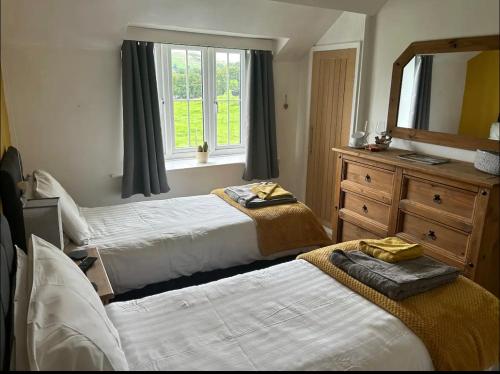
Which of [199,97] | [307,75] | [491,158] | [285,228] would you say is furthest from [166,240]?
[307,75]

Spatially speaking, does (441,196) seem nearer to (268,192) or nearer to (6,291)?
(268,192)

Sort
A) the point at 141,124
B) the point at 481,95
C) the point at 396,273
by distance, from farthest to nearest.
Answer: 1. the point at 141,124
2. the point at 481,95
3. the point at 396,273

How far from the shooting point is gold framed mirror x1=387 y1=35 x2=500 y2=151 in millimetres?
2018

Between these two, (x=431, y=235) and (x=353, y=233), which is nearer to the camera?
(x=431, y=235)

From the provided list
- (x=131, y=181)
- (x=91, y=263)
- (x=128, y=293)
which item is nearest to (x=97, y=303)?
(x=91, y=263)

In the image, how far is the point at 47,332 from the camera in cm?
103

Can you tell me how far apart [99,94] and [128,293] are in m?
1.67

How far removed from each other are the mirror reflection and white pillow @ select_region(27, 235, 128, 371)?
2027 millimetres

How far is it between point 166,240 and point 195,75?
1873mm

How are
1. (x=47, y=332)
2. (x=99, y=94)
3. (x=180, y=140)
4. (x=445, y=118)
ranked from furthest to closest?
(x=180, y=140)
(x=99, y=94)
(x=445, y=118)
(x=47, y=332)

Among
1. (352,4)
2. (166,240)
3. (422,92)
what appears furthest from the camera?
(352,4)

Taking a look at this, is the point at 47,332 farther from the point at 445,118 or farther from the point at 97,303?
the point at 445,118

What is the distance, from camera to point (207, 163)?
364 centimetres

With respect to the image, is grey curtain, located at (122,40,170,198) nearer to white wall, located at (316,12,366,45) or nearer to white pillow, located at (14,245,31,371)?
white wall, located at (316,12,366,45)
